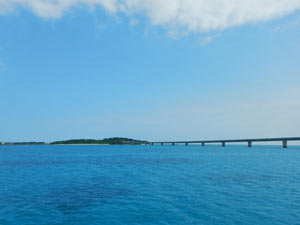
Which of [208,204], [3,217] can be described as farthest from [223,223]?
[3,217]

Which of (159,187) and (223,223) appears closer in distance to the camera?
(223,223)

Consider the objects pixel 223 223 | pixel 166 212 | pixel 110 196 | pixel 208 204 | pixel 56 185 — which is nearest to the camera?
pixel 223 223

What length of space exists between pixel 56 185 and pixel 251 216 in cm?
2411

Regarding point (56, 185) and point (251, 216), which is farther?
point (56, 185)

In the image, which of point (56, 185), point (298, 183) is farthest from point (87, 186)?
point (298, 183)

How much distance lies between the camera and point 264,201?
21.2m

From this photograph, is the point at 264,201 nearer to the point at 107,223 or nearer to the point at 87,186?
the point at 107,223

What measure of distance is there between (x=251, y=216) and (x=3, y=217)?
19.5m

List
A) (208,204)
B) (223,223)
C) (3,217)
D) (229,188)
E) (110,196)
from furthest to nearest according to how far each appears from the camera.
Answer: (229,188) < (110,196) < (208,204) < (3,217) < (223,223)

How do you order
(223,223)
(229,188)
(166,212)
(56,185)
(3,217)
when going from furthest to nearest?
1. (56,185)
2. (229,188)
3. (166,212)
4. (3,217)
5. (223,223)

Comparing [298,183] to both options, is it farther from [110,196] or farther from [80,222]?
[80,222]

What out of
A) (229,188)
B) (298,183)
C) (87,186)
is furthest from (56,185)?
(298,183)

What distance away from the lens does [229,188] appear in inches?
1069

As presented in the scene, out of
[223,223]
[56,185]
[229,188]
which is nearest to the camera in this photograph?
[223,223]
